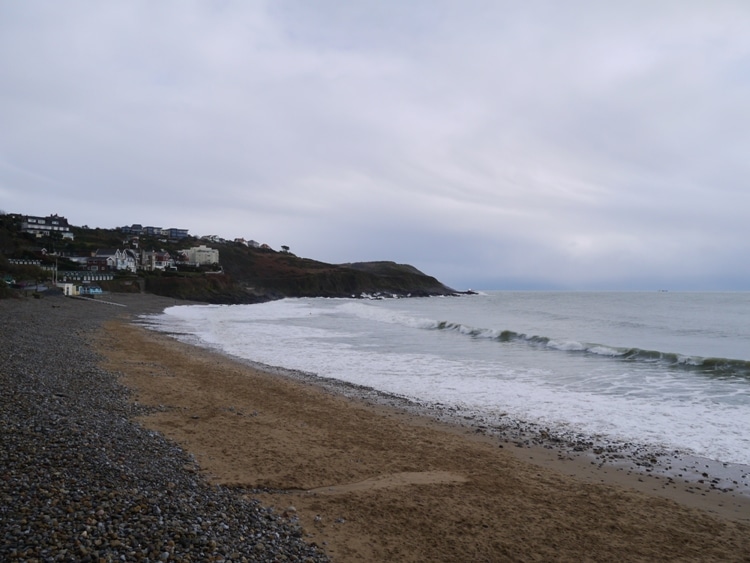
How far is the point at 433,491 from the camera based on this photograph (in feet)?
20.7

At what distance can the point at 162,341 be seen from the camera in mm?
21906

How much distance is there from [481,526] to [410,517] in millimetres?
764

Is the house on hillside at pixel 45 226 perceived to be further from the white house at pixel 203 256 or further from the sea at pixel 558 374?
the sea at pixel 558 374

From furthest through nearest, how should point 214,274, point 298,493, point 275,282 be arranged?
point 275,282 < point 214,274 < point 298,493

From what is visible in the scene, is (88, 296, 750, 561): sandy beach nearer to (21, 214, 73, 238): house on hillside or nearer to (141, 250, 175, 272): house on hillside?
(141, 250, 175, 272): house on hillside

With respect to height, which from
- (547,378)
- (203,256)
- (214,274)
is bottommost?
(547,378)

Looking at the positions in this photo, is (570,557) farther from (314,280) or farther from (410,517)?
(314,280)

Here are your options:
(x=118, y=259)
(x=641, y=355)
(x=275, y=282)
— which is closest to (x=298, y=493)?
(x=641, y=355)

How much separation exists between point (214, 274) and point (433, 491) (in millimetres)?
83870

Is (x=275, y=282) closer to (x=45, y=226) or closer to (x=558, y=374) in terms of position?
(x=45, y=226)

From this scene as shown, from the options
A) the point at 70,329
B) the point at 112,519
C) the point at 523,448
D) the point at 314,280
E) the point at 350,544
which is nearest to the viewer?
the point at 112,519

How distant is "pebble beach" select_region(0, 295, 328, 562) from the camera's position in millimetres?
3834

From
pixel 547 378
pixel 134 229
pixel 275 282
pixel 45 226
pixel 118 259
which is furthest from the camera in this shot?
pixel 134 229

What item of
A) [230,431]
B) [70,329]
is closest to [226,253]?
[70,329]
